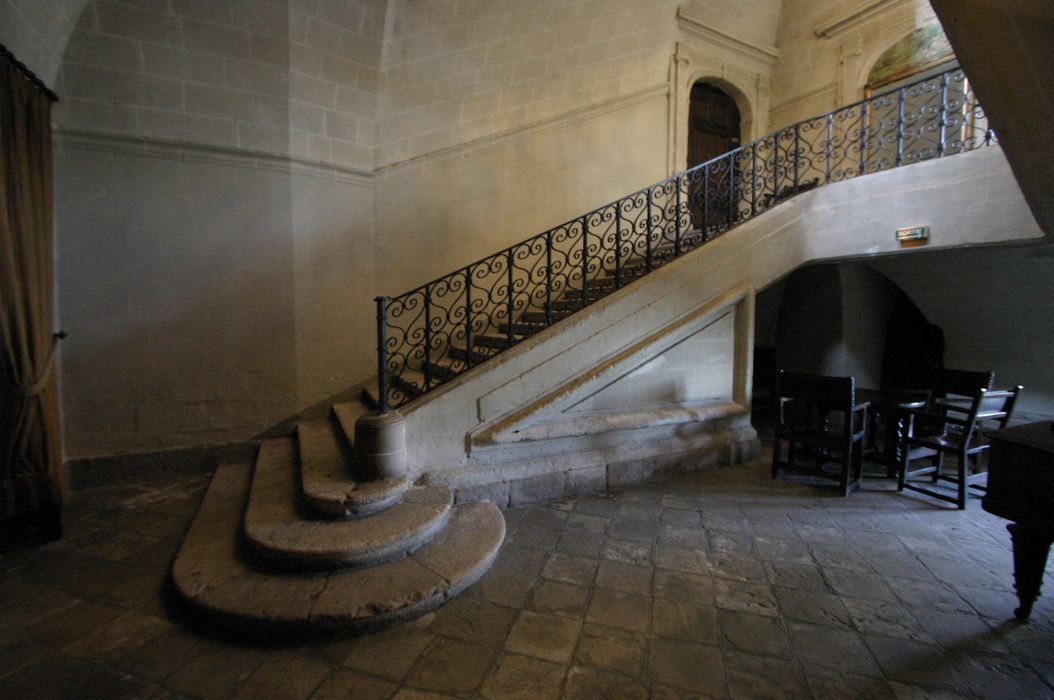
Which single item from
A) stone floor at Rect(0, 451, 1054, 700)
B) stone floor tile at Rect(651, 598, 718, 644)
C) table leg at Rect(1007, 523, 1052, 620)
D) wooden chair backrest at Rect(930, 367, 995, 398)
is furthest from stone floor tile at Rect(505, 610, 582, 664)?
wooden chair backrest at Rect(930, 367, 995, 398)

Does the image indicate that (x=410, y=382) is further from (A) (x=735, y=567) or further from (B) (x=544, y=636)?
(A) (x=735, y=567)

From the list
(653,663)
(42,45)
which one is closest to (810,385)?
(653,663)

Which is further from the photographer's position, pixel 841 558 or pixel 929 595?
pixel 841 558

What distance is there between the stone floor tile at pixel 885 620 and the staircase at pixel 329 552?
6.08 ft

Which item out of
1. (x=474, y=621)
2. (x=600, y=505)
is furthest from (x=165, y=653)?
(x=600, y=505)

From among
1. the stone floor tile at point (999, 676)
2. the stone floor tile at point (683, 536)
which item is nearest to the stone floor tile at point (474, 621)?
the stone floor tile at point (683, 536)

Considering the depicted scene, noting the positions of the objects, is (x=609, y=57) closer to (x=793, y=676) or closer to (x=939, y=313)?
(x=939, y=313)

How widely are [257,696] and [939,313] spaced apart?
794 centimetres

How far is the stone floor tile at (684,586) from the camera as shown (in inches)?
86.7

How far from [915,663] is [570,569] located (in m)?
1.53

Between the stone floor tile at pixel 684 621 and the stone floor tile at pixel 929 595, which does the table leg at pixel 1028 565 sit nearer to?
the stone floor tile at pixel 929 595

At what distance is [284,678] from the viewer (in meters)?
1.74

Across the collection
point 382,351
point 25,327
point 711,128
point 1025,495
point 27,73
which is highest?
point 711,128

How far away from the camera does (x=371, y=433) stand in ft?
9.16
